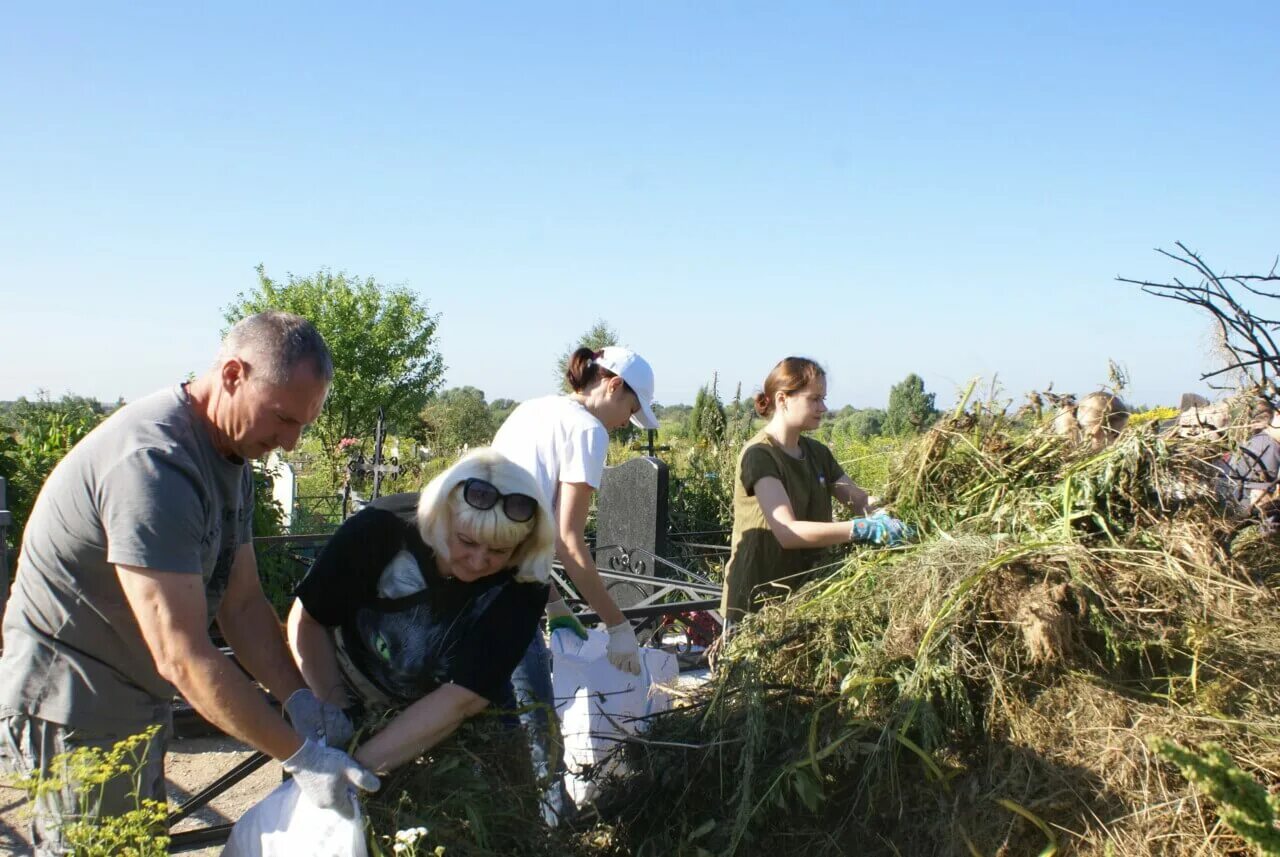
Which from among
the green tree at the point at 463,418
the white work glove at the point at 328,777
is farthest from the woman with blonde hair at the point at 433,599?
the green tree at the point at 463,418

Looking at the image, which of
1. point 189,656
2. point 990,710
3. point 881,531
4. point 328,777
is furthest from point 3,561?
point 990,710

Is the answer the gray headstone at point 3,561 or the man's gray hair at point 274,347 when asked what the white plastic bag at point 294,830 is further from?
the gray headstone at point 3,561

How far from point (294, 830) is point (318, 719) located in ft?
0.81

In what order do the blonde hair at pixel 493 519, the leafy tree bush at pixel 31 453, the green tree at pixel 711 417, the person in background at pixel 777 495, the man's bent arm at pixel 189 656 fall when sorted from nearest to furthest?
the man's bent arm at pixel 189 656 → the blonde hair at pixel 493 519 → the person in background at pixel 777 495 → the leafy tree bush at pixel 31 453 → the green tree at pixel 711 417

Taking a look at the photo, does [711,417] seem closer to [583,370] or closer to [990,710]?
[583,370]

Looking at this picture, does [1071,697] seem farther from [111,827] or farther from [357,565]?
[111,827]

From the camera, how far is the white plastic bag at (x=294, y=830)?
1804 millimetres

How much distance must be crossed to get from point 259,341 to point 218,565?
0.59 metres

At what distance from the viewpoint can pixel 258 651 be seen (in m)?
2.35

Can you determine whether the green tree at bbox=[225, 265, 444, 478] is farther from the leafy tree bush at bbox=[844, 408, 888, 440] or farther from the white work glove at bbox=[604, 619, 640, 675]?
the white work glove at bbox=[604, 619, 640, 675]

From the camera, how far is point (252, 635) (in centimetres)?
235

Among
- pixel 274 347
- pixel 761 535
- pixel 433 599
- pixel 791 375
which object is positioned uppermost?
pixel 274 347

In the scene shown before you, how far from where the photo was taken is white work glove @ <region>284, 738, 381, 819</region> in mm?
1841

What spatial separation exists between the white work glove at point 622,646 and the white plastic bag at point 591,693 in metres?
0.05
